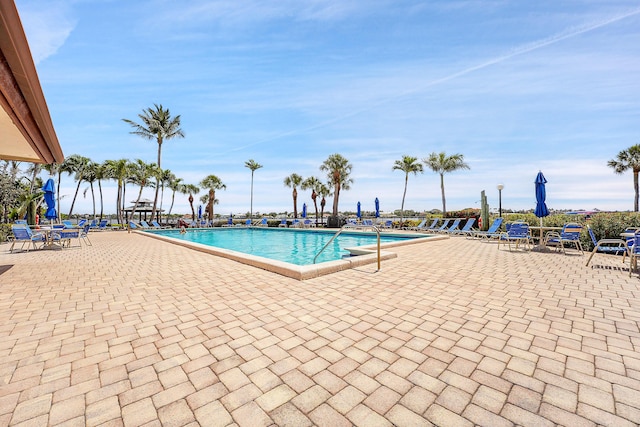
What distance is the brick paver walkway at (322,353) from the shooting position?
5.22ft

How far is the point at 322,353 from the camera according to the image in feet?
7.34

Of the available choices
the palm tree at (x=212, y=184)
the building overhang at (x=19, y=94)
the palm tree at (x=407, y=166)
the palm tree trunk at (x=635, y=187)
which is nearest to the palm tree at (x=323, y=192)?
the palm tree at (x=407, y=166)

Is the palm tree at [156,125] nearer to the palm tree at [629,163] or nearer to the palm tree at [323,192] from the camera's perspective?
the palm tree at [323,192]

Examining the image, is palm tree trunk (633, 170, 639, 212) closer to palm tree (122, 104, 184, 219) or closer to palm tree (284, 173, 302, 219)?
palm tree (284, 173, 302, 219)

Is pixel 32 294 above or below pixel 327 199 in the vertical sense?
below

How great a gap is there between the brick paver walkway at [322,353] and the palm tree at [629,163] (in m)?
36.2

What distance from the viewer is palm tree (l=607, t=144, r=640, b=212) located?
2756cm

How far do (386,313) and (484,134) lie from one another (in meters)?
18.2

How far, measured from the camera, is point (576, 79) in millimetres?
8477

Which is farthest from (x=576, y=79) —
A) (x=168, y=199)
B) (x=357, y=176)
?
(x=168, y=199)

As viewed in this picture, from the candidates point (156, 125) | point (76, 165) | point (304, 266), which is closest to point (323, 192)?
point (156, 125)

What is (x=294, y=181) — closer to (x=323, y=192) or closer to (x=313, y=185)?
(x=313, y=185)

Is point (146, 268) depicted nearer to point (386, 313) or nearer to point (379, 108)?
point (386, 313)

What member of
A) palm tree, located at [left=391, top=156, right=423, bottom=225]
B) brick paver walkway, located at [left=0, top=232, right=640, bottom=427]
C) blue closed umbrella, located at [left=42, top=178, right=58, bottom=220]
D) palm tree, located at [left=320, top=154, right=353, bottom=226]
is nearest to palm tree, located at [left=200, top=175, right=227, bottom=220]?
palm tree, located at [left=320, top=154, right=353, bottom=226]
